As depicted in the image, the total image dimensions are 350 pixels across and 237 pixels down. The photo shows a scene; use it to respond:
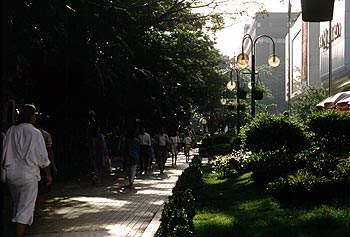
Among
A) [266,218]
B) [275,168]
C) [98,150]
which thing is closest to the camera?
[266,218]

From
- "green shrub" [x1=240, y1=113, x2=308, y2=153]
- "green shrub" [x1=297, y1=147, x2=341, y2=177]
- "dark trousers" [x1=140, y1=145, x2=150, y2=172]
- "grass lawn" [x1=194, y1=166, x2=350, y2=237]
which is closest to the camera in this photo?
"grass lawn" [x1=194, y1=166, x2=350, y2=237]

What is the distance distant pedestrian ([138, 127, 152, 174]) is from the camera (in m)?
24.3

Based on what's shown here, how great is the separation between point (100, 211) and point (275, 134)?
727cm

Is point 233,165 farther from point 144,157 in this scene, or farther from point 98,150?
point 144,157

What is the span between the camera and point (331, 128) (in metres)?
17.5

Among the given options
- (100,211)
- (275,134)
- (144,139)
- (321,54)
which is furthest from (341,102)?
(321,54)

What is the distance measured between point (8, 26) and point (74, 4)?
3298 millimetres

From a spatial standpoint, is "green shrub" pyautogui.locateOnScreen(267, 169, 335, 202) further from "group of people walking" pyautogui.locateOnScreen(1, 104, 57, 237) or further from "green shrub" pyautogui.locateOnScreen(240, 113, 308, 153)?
"green shrub" pyautogui.locateOnScreen(240, 113, 308, 153)

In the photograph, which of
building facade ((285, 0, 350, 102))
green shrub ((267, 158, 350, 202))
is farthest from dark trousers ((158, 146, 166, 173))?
building facade ((285, 0, 350, 102))

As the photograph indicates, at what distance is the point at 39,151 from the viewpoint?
27.4 feet

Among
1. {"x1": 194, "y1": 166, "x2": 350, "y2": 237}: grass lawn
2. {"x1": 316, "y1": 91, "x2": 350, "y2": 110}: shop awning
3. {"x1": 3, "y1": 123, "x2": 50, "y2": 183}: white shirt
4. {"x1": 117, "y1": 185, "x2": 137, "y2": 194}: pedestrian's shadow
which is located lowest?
{"x1": 117, "y1": 185, "x2": 137, "y2": 194}: pedestrian's shadow

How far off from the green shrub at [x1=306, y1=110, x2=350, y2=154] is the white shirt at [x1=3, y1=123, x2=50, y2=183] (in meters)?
10.1

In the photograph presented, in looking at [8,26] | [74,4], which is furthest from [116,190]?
[8,26]

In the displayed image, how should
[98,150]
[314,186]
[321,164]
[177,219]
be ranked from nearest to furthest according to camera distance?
[177,219], [314,186], [321,164], [98,150]
